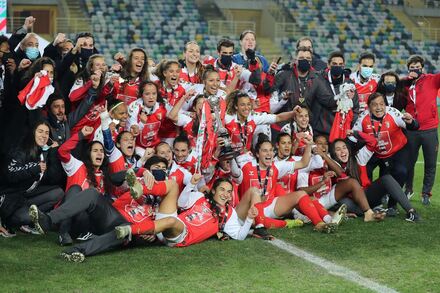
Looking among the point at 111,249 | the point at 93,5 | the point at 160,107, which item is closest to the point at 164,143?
the point at 160,107

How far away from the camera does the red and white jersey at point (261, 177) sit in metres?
8.11

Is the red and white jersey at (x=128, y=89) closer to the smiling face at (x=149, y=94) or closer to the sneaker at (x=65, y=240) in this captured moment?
the smiling face at (x=149, y=94)

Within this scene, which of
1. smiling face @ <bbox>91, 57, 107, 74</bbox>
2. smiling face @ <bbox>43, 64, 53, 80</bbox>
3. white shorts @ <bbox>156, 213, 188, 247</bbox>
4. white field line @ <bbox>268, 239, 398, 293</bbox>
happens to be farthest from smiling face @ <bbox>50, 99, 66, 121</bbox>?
white field line @ <bbox>268, 239, 398, 293</bbox>

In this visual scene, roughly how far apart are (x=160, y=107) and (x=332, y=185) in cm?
193

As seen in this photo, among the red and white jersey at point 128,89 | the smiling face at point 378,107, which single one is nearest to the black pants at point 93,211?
the red and white jersey at point 128,89

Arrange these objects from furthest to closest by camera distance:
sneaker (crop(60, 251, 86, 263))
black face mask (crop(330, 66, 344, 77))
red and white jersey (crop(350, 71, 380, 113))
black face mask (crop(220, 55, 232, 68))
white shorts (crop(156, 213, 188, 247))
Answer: red and white jersey (crop(350, 71, 380, 113)) → black face mask (crop(330, 66, 344, 77)) → black face mask (crop(220, 55, 232, 68)) → white shorts (crop(156, 213, 188, 247)) → sneaker (crop(60, 251, 86, 263))

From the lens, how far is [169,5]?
30.0 m

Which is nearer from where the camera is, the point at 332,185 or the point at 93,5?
the point at 332,185

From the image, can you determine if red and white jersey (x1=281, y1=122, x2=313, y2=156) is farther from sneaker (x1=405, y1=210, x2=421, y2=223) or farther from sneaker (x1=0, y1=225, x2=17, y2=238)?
sneaker (x1=0, y1=225, x2=17, y2=238)

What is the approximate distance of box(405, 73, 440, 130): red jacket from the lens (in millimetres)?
9461

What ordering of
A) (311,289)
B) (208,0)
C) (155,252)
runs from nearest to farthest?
(311,289), (155,252), (208,0)

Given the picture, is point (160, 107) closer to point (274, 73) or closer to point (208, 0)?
point (274, 73)

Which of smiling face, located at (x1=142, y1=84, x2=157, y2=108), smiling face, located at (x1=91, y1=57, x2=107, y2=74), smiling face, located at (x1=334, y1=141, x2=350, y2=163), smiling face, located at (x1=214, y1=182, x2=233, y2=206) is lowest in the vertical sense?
smiling face, located at (x1=214, y1=182, x2=233, y2=206)

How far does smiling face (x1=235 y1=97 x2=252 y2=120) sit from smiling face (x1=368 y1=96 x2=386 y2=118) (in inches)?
54.6
